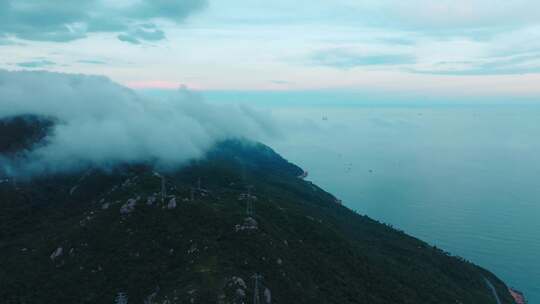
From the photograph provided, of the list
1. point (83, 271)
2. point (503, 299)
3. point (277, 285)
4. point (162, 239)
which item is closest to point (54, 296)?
point (83, 271)

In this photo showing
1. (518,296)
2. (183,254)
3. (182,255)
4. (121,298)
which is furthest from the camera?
(518,296)

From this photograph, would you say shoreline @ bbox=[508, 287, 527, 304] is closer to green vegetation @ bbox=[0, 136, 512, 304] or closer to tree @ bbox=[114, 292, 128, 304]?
green vegetation @ bbox=[0, 136, 512, 304]

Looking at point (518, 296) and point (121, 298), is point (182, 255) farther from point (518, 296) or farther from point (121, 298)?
point (518, 296)

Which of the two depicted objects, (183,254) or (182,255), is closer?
(182,255)

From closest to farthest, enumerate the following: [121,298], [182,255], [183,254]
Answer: [121,298] → [182,255] → [183,254]

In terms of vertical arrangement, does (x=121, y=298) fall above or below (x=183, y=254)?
below

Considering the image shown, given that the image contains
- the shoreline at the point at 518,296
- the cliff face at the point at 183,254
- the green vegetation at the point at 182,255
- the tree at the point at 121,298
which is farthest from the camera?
the shoreline at the point at 518,296

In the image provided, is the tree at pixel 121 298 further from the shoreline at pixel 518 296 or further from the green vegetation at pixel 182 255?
the shoreline at pixel 518 296

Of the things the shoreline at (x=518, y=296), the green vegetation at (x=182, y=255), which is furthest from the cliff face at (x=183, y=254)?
the shoreline at (x=518, y=296)

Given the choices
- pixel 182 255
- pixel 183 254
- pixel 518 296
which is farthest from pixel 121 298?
pixel 518 296

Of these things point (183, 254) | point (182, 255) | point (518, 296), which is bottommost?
point (518, 296)
